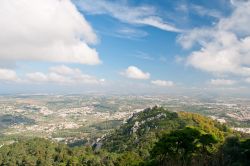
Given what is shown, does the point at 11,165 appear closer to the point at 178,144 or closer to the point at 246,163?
the point at 178,144

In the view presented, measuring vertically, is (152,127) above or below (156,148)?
below

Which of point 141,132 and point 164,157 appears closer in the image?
point 164,157

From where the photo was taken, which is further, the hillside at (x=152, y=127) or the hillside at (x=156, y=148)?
the hillside at (x=152, y=127)

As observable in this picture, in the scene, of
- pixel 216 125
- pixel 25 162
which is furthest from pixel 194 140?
pixel 216 125

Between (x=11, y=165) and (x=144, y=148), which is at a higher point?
(x=144, y=148)

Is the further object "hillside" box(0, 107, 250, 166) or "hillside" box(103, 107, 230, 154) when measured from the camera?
"hillside" box(103, 107, 230, 154)

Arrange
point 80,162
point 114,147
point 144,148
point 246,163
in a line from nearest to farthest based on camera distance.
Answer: point 246,163 < point 80,162 < point 144,148 < point 114,147

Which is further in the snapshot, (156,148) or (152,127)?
(152,127)

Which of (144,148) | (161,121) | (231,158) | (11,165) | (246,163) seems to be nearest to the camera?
(246,163)
